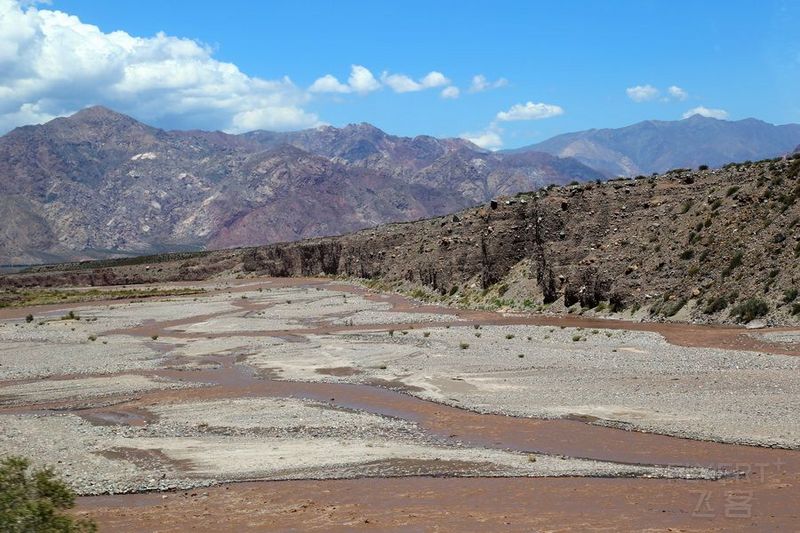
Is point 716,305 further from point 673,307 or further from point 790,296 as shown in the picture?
point 790,296

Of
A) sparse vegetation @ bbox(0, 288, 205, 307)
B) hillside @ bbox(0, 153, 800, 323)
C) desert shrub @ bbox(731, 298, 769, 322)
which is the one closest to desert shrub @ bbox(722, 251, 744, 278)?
hillside @ bbox(0, 153, 800, 323)

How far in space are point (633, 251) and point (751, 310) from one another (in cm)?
1577

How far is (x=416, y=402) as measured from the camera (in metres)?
26.8

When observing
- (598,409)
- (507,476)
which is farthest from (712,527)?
(598,409)

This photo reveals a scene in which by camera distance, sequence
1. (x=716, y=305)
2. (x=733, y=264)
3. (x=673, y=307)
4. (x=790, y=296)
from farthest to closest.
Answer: (x=673, y=307) < (x=733, y=264) < (x=716, y=305) < (x=790, y=296)

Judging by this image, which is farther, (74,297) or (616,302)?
(74,297)

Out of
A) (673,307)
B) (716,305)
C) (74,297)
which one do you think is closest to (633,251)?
(673,307)

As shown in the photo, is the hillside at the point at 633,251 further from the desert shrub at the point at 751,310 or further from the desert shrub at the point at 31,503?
the desert shrub at the point at 31,503

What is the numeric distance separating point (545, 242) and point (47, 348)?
141 feet

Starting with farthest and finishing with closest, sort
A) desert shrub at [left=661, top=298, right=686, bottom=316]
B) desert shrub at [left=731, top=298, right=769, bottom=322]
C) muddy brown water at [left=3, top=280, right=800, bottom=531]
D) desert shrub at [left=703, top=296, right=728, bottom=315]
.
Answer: desert shrub at [left=661, top=298, right=686, bottom=316], desert shrub at [left=703, top=296, right=728, bottom=315], desert shrub at [left=731, top=298, right=769, bottom=322], muddy brown water at [left=3, top=280, right=800, bottom=531]

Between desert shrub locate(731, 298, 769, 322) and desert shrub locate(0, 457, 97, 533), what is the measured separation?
39915 mm

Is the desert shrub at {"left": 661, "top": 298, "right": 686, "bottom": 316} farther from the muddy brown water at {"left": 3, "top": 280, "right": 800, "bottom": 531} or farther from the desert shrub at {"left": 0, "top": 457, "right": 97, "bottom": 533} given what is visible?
the desert shrub at {"left": 0, "top": 457, "right": 97, "bottom": 533}

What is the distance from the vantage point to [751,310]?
42.3 m

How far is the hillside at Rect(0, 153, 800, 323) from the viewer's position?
45750mm
